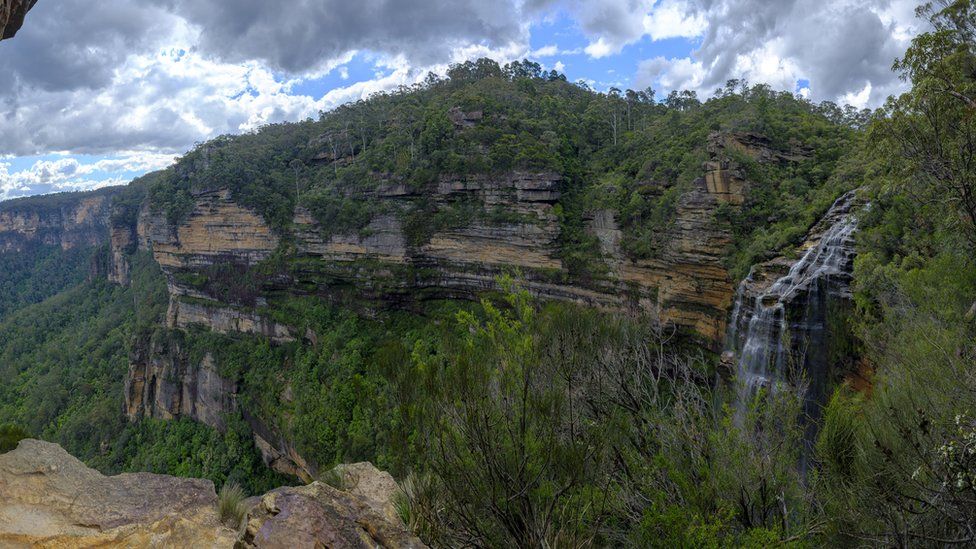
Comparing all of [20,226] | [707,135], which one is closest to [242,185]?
[707,135]

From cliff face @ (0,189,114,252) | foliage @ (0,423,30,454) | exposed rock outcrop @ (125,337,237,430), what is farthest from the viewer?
cliff face @ (0,189,114,252)

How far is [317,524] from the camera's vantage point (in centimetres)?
328

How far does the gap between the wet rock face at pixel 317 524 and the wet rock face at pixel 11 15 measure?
16.9 feet

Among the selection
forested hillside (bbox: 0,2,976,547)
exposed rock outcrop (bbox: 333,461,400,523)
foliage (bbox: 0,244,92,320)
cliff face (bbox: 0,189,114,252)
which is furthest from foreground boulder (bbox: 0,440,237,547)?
cliff face (bbox: 0,189,114,252)

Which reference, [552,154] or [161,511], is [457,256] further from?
[161,511]

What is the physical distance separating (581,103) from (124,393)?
38293 millimetres

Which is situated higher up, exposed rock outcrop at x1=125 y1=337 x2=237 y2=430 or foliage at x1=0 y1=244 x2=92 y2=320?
foliage at x1=0 y1=244 x2=92 y2=320

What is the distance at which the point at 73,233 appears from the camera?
73000 mm

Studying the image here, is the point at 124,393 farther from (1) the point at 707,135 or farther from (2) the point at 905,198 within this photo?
(2) the point at 905,198

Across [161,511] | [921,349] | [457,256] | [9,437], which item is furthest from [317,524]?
[457,256]

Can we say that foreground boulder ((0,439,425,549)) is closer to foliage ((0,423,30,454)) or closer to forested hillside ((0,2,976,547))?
foliage ((0,423,30,454))

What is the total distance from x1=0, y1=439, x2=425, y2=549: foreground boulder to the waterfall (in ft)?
36.2

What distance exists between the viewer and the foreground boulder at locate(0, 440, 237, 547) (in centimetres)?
378

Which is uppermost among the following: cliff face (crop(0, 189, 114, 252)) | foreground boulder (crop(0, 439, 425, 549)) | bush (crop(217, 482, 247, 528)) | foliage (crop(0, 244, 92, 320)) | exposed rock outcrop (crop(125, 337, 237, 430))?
cliff face (crop(0, 189, 114, 252))
